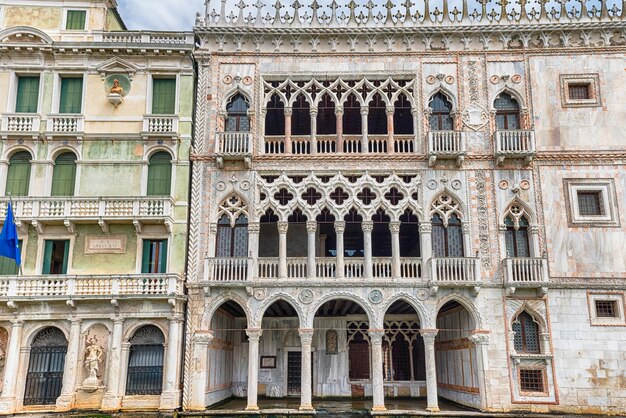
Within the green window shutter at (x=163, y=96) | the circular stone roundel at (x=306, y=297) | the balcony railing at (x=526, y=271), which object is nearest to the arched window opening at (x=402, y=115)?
the balcony railing at (x=526, y=271)

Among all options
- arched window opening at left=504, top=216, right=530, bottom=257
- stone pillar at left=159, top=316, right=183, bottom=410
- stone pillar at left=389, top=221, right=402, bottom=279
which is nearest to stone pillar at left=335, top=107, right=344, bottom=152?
stone pillar at left=389, top=221, right=402, bottom=279

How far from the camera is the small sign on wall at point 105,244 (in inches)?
863

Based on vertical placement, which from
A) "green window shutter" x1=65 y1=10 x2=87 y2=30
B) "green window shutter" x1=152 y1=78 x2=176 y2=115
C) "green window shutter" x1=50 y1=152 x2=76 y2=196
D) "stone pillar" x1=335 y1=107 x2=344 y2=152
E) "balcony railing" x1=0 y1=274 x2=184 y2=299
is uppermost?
"green window shutter" x1=65 y1=10 x2=87 y2=30

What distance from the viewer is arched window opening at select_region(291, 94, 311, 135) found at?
25.0 meters

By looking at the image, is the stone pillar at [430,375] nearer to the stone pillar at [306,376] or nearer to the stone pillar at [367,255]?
the stone pillar at [367,255]

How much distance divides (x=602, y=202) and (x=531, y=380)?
7.95 metres

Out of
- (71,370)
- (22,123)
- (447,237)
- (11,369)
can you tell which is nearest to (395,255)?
(447,237)

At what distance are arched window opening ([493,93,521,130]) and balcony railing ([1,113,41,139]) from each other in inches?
780

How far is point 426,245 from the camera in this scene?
2191 cm

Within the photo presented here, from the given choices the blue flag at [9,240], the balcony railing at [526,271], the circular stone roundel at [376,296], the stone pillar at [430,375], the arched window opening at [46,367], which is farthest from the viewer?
the circular stone roundel at [376,296]

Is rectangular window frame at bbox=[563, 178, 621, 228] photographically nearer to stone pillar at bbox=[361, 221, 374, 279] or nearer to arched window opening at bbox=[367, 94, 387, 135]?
stone pillar at bbox=[361, 221, 374, 279]

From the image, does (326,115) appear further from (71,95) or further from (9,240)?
(9,240)

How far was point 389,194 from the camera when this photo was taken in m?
23.1

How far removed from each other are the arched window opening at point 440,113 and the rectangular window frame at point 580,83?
190 inches
